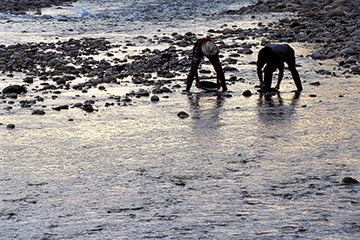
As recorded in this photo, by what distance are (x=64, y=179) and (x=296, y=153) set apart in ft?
9.04

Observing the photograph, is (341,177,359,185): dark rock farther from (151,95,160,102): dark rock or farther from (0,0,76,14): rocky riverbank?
(0,0,76,14): rocky riverbank

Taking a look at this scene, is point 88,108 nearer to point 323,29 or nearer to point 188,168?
point 188,168

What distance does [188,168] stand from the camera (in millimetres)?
5426

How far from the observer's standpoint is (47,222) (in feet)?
13.5

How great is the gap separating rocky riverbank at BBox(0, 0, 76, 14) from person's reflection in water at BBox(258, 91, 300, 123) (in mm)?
22694

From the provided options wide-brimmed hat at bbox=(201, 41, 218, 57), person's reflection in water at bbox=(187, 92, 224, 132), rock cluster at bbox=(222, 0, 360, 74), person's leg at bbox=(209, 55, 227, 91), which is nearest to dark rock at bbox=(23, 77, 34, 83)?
person's reflection in water at bbox=(187, 92, 224, 132)

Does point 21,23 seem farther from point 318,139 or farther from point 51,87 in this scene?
point 318,139

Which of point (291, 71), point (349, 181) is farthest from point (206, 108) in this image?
point (349, 181)

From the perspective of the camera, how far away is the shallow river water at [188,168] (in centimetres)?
405

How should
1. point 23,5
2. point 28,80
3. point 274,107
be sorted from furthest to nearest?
1. point 23,5
2. point 28,80
3. point 274,107

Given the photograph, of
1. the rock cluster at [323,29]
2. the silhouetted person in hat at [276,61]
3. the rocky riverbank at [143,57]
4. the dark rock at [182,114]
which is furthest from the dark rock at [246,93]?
the rock cluster at [323,29]

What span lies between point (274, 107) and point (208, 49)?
2067mm

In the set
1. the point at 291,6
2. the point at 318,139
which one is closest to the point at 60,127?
the point at 318,139

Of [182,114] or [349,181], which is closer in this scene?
[349,181]
